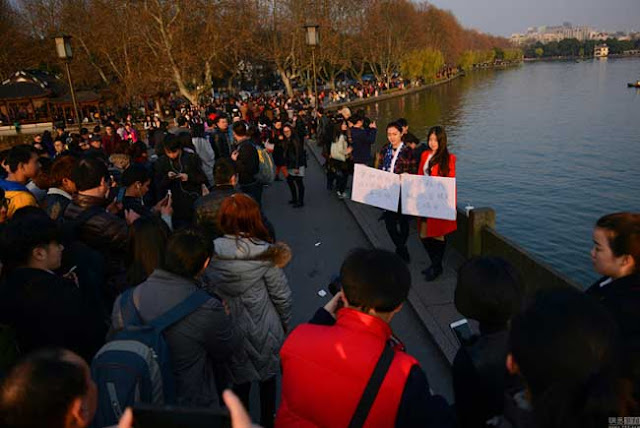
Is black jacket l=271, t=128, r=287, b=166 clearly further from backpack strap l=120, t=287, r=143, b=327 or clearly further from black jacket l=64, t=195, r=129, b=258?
backpack strap l=120, t=287, r=143, b=327

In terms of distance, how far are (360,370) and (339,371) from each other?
8 cm

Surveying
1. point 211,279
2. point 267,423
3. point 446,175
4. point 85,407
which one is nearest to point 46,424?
point 85,407

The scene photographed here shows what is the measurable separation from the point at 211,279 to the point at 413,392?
1701 mm

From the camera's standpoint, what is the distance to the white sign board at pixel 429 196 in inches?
194

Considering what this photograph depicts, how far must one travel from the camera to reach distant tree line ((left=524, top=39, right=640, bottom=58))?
14764cm

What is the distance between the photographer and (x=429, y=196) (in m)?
5.05

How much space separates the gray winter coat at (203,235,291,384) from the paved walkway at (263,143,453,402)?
1.50 meters

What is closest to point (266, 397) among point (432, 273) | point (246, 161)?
point (432, 273)

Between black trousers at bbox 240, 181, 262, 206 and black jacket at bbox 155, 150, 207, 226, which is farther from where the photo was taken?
black trousers at bbox 240, 181, 262, 206

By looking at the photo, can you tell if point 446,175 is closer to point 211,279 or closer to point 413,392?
point 211,279

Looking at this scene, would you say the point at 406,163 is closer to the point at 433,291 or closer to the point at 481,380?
the point at 433,291

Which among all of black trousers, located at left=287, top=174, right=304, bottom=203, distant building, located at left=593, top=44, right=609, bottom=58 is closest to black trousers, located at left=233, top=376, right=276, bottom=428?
black trousers, located at left=287, top=174, right=304, bottom=203

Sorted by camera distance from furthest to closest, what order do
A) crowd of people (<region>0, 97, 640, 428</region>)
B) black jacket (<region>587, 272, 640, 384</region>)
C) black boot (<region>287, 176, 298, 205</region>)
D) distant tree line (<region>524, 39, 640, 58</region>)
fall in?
distant tree line (<region>524, 39, 640, 58</region>) → black boot (<region>287, 176, 298, 205</region>) → black jacket (<region>587, 272, 640, 384</region>) → crowd of people (<region>0, 97, 640, 428</region>)

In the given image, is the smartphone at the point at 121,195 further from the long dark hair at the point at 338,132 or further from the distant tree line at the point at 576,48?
the distant tree line at the point at 576,48
